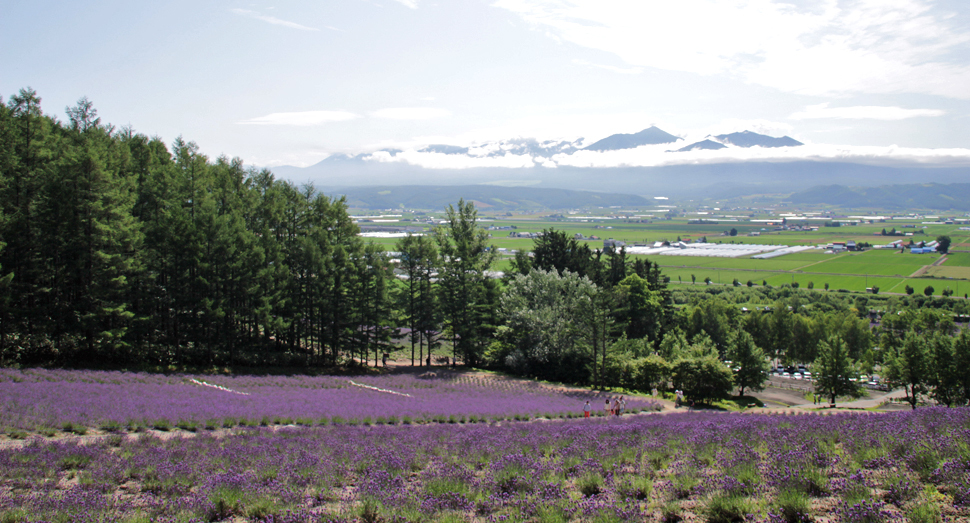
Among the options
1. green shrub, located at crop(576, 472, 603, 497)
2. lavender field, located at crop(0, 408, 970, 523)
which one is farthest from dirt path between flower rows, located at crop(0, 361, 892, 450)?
green shrub, located at crop(576, 472, 603, 497)

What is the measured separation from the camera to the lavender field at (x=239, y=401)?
16.4 meters

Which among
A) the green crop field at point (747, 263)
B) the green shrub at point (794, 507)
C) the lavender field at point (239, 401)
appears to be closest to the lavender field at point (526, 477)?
the green shrub at point (794, 507)

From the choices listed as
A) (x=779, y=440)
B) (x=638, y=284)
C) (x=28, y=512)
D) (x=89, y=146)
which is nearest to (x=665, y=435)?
(x=779, y=440)

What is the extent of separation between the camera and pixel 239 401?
21.9m

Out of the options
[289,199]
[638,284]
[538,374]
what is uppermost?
[289,199]

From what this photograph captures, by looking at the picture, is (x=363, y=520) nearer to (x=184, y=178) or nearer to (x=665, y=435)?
(x=665, y=435)

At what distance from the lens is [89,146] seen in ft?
104

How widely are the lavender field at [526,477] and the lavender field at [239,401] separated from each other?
12.2 ft

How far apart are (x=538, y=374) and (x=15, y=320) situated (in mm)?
37372

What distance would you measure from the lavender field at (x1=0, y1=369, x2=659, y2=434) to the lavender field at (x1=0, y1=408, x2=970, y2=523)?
371 centimetres

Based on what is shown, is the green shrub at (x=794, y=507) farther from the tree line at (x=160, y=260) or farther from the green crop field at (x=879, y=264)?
the green crop field at (x=879, y=264)

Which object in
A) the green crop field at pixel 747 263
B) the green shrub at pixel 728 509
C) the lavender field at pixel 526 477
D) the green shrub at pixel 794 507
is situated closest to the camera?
the green shrub at pixel 794 507

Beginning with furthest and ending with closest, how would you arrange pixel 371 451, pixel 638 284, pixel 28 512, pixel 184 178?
1. pixel 638 284
2. pixel 184 178
3. pixel 371 451
4. pixel 28 512

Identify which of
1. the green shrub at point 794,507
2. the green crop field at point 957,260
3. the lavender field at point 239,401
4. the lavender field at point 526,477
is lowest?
the green crop field at point 957,260
